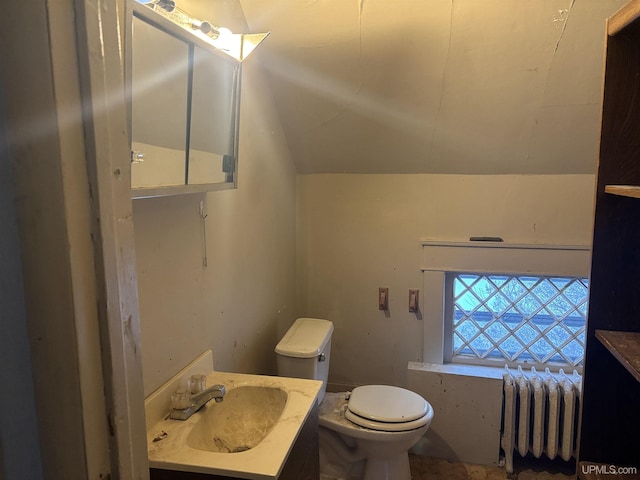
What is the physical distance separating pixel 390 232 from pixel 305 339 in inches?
32.3

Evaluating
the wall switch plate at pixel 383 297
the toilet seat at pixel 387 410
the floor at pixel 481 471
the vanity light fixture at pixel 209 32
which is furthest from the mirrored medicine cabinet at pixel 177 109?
the floor at pixel 481 471

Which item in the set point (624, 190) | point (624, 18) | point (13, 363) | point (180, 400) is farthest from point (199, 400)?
point (624, 18)

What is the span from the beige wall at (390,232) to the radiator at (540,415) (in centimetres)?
53

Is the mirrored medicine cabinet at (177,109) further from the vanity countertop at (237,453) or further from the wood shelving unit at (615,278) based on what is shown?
the wood shelving unit at (615,278)

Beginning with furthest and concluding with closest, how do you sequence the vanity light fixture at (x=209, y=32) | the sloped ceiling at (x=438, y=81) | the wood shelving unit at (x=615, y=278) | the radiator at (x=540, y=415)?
A: the radiator at (x=540, y=415), the sloped ceiling at (x=438, y=81), the vanity light fixture at (x=209, y=32), the wood shelving unit at (x=615, y=278)

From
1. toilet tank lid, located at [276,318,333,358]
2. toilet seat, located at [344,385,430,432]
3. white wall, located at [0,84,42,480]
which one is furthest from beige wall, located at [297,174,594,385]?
white wall, located at [0,84,42,480]

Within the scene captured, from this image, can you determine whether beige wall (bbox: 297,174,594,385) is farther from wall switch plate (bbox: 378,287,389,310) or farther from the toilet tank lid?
the toilet tank lid

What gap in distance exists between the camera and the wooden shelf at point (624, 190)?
871 mm

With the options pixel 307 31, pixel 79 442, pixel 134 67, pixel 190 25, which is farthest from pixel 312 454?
pixel 307 31

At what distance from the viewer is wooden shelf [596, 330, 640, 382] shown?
0.90 meters

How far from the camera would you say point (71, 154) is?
465 mm

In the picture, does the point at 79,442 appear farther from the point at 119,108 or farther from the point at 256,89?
the point at 256,89

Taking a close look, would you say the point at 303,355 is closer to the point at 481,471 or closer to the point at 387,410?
the point at 387,410

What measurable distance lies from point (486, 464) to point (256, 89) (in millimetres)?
2121
